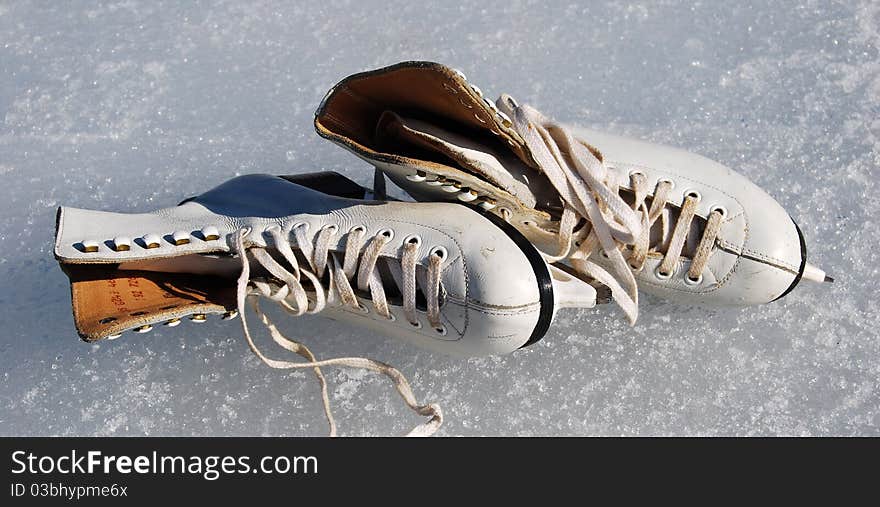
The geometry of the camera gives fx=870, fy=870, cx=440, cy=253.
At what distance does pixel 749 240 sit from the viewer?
147cm

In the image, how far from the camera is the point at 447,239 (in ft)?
4.60

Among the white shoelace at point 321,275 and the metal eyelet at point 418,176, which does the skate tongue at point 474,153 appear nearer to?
the metal eyelet at point 418,176

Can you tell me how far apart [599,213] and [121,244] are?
77 centimetres

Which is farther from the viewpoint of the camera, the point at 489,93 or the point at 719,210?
the point at 489,93

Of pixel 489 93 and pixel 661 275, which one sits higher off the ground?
pixel 489 93

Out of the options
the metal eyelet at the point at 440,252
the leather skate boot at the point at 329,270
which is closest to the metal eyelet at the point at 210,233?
the leather skate boot at the point at 329,270

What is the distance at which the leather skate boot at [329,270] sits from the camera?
4.54ft

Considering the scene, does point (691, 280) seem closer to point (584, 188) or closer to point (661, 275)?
point (661, 275)

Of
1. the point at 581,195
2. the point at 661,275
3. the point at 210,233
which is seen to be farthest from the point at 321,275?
the point at 661,275

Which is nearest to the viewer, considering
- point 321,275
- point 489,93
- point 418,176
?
point 418,176

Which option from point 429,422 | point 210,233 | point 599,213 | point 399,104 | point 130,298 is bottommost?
point 429,422
